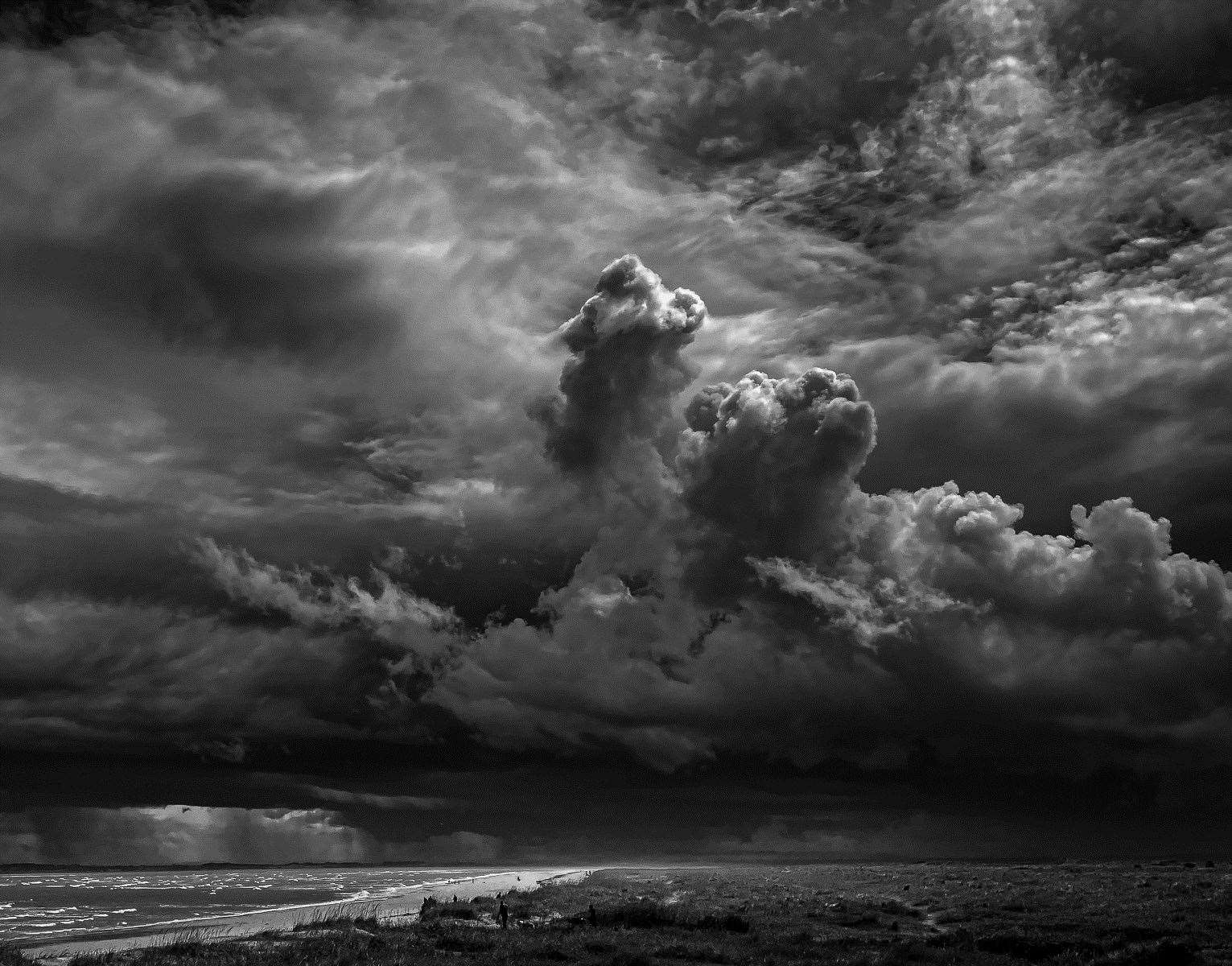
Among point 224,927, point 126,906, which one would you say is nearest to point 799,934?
point 224,927

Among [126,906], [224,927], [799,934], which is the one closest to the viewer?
[799,934]

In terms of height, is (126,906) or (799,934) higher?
(799,934)

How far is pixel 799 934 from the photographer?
5434 centimetres

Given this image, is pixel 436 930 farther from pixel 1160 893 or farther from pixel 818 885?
pixel 818 885

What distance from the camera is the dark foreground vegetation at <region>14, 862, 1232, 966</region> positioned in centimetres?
4572

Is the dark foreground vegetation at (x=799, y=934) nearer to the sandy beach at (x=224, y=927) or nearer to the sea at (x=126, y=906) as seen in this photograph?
the sandy beach at (x=224, y=927)

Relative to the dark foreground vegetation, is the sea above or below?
below

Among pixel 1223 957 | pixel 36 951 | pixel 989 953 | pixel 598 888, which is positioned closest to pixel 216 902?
pixel 598 888

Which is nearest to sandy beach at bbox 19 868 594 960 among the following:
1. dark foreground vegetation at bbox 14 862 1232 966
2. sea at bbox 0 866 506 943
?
sea at bbox 0 866 506 943

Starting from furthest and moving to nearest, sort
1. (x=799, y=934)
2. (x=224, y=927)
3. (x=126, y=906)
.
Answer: (x=126, y=906)
(x=224, y=927)
(x=799, y=934)

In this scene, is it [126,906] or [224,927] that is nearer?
[224,927]

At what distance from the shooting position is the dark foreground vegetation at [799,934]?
45.7 meters

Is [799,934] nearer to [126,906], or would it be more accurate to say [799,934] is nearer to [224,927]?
[224,927]

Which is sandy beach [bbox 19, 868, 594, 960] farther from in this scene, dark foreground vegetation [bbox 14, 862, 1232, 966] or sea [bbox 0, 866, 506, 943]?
dark foreground vegetation [bbox 14, 862, 1232, 966]
